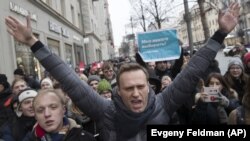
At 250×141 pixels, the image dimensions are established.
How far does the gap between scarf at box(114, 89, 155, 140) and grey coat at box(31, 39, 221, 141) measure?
0.09ft

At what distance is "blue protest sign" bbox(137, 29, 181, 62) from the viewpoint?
7.58 m

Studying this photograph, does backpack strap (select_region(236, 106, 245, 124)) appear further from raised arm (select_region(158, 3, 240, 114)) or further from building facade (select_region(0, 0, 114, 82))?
building facade (select_region(0, 0, 114, 82))

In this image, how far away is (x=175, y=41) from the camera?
301 inches

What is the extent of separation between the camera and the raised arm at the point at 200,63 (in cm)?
292

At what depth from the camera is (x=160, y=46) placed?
7.71m

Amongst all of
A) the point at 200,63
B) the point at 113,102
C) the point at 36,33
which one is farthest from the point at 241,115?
the point at 36,33

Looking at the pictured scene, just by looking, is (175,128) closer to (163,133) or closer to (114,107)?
(163,133)

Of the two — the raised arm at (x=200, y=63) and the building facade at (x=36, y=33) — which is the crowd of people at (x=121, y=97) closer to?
the raised arm at (x=200, y=63)

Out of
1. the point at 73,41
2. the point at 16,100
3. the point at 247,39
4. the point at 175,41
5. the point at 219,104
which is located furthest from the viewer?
the point at 247,39

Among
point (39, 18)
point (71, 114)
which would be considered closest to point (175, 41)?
point (71, 114)

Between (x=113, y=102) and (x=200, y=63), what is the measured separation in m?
0.66

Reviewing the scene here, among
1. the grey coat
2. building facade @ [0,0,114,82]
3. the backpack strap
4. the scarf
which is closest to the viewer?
the scarf

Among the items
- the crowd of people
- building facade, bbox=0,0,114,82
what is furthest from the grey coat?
building facade, bbox=0,0,114,82

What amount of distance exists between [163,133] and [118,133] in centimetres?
57
